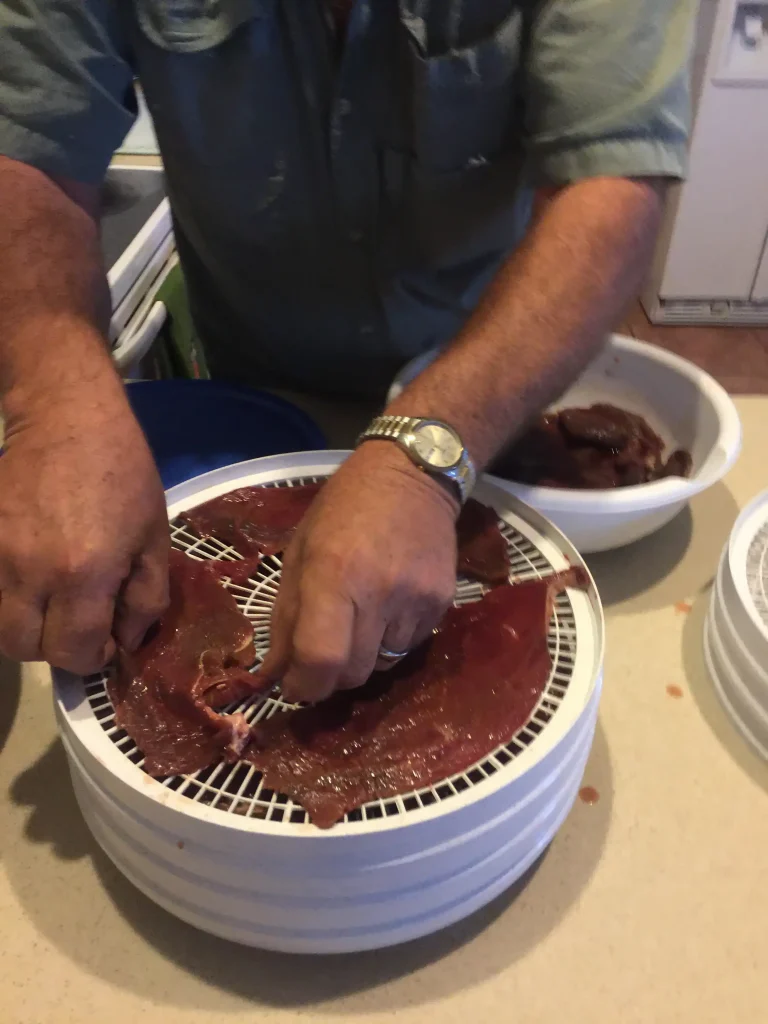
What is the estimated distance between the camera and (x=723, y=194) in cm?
165

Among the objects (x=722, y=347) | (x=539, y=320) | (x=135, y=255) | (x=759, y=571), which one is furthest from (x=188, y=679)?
(x=722, y=347)

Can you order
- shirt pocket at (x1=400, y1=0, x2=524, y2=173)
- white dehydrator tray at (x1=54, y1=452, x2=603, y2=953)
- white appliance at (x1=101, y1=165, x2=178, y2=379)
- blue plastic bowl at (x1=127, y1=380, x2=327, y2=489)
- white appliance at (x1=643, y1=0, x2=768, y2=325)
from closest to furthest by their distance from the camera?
white dehydrator tray at (x1=54, y1=452, x2=603, y2=953) → shirt pocket at (x1=400, y1=0, x2=524, y2=173) → blue plastic bowl at (x1=127, y1=380, x2=327, y2=489) → white appliance at (x1=101, y1=165, x2=178, y2=379) → white appliance at (x1=643, y1=0, x2=768, y2=325)

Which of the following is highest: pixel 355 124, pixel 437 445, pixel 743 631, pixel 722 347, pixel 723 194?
pixel 355 124

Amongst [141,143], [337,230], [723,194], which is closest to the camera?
[337,230]

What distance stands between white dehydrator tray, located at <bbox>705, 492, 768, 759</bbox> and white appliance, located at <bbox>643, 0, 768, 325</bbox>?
43.8 inches

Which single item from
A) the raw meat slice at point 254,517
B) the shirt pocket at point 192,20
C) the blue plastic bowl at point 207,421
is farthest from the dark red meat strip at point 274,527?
the shirt pocket at point 192,20

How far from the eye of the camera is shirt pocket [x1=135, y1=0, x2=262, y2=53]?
0.61 metres

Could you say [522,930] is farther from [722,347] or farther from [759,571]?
[722,347]

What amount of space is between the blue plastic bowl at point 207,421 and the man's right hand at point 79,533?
287 mm

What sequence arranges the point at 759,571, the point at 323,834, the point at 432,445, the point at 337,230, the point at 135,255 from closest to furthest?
the point at 323,834
the point at 432,445
the point at 759,571
the point at 337,230
the point at 135,255

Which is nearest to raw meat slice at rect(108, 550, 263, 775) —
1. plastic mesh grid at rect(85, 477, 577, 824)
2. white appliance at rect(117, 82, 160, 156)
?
plastic mesh grid at rect(85, 477, 577, 824)

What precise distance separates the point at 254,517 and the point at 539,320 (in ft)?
0.75

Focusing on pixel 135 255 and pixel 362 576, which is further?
pixel 135 255

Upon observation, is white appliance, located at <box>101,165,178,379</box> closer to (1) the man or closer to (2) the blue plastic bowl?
(2) the blue plastic bowl
